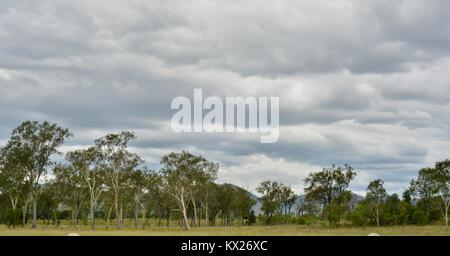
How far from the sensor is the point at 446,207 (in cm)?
9694

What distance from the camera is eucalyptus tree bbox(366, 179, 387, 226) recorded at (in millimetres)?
103438

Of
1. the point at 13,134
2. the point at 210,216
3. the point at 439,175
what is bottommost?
the point at 210,216

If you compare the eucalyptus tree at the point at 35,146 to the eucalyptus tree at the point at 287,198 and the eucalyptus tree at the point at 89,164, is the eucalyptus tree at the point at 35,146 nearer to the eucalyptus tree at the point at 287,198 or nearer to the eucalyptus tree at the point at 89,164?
the eucalyptus tree at the point at 89,164

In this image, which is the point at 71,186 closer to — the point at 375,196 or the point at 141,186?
the point at 141,186

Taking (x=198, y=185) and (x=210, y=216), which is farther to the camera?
(x=210, y=216)

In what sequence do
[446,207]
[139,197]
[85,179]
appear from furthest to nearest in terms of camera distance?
[139,197]
[85,179]
[446,207]

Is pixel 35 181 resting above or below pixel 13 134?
below

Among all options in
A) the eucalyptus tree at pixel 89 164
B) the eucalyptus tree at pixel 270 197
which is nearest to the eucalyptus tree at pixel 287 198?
the eucalyptus tree at pixel 270 197

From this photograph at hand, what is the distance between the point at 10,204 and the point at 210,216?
57.3 m

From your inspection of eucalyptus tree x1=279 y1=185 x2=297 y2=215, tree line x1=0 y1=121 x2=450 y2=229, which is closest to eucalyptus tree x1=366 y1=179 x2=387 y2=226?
tree line x1=0 y1=121 x2=450 y2=229

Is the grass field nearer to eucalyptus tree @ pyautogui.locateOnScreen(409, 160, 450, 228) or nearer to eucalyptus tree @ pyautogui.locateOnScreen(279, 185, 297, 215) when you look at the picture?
eucalyptus tree @ pyautogui.locateOnScreen(409, 160, 450, 228)

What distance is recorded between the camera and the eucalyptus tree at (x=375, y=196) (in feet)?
339
